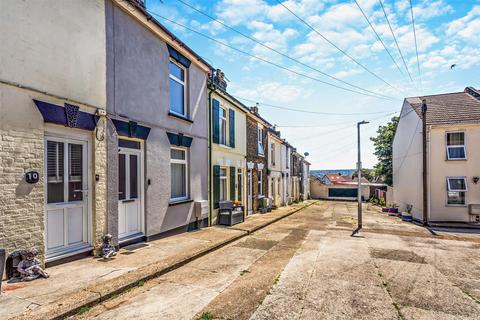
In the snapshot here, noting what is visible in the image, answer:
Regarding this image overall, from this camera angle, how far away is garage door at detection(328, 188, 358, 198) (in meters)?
39.5

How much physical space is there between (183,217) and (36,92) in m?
5.47

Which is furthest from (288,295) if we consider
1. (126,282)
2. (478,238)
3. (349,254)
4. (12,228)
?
(478,238)

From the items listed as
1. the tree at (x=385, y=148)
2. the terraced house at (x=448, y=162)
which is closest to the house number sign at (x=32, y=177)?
the terraced house at (x=448, y=162)

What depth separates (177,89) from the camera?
8.91 metres

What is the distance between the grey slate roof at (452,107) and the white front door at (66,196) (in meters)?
17.8

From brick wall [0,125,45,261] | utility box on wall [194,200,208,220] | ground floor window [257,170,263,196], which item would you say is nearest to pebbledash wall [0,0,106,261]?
brick wall [0,125,45,261]

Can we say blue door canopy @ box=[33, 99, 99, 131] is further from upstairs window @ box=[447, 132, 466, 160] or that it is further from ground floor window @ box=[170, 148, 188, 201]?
upstairs window @ box=[447, 132, 466, 160]

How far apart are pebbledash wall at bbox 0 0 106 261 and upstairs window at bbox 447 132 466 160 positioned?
18.0 m

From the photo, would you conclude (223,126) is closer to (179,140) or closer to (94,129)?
(179,140)

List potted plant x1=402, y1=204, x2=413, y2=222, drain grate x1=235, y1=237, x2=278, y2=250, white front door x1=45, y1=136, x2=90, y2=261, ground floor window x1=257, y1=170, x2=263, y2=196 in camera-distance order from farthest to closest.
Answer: ground floor window x1=257, y1=170, x2=263, y2=196 < potted plant x1=402, y1=204, x2=413, y2=222 < drain grate x1=235, y1=237, x2=278, y2=250 < white front door x1=45, y1=136, x2=90, y2=261

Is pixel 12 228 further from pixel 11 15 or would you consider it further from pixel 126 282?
pixel 11 15

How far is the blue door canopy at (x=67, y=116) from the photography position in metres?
4.74

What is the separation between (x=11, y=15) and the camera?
4285 millimetres

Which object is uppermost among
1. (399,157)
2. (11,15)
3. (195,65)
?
(195,65)
